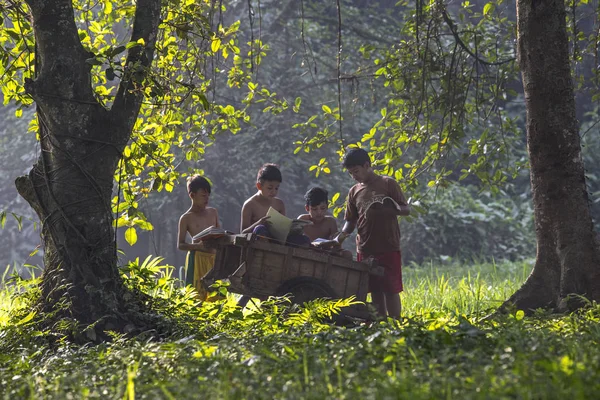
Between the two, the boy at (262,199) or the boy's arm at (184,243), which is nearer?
the boy's arm at (184,243)

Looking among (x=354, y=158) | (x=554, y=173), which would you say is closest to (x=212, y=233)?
(x=354, y=158)

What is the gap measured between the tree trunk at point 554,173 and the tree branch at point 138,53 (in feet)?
9.59

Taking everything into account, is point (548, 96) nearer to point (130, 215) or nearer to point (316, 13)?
point (130, 215)

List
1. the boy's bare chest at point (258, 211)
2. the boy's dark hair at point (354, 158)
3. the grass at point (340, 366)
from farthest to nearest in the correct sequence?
1. the boy's bare chest at point (258, 211)
2. the boy's dark hair at point (354, 158)
3. the grass at point (340, 366)

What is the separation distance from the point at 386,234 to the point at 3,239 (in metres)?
17.7

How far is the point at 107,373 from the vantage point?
14.7 ft

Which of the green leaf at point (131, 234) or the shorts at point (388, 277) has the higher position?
the green leaf at point (131, 234)

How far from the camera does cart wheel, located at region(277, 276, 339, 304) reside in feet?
26.0

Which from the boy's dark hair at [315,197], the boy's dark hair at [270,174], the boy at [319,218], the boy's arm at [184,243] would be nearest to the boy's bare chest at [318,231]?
the boy at [319,218]

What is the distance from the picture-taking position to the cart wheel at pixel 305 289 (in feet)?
26.0

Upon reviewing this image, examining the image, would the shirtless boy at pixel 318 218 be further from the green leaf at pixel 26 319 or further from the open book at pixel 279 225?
the green leaf at pixel 26 319

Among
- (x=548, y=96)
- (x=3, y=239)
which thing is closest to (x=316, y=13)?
(x=3, y=239)

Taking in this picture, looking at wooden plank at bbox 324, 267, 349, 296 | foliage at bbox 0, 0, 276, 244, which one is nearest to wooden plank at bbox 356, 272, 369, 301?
wooden plank at bbox 324, 267, 349, 296

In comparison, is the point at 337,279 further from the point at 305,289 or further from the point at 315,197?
the point at 315,197
